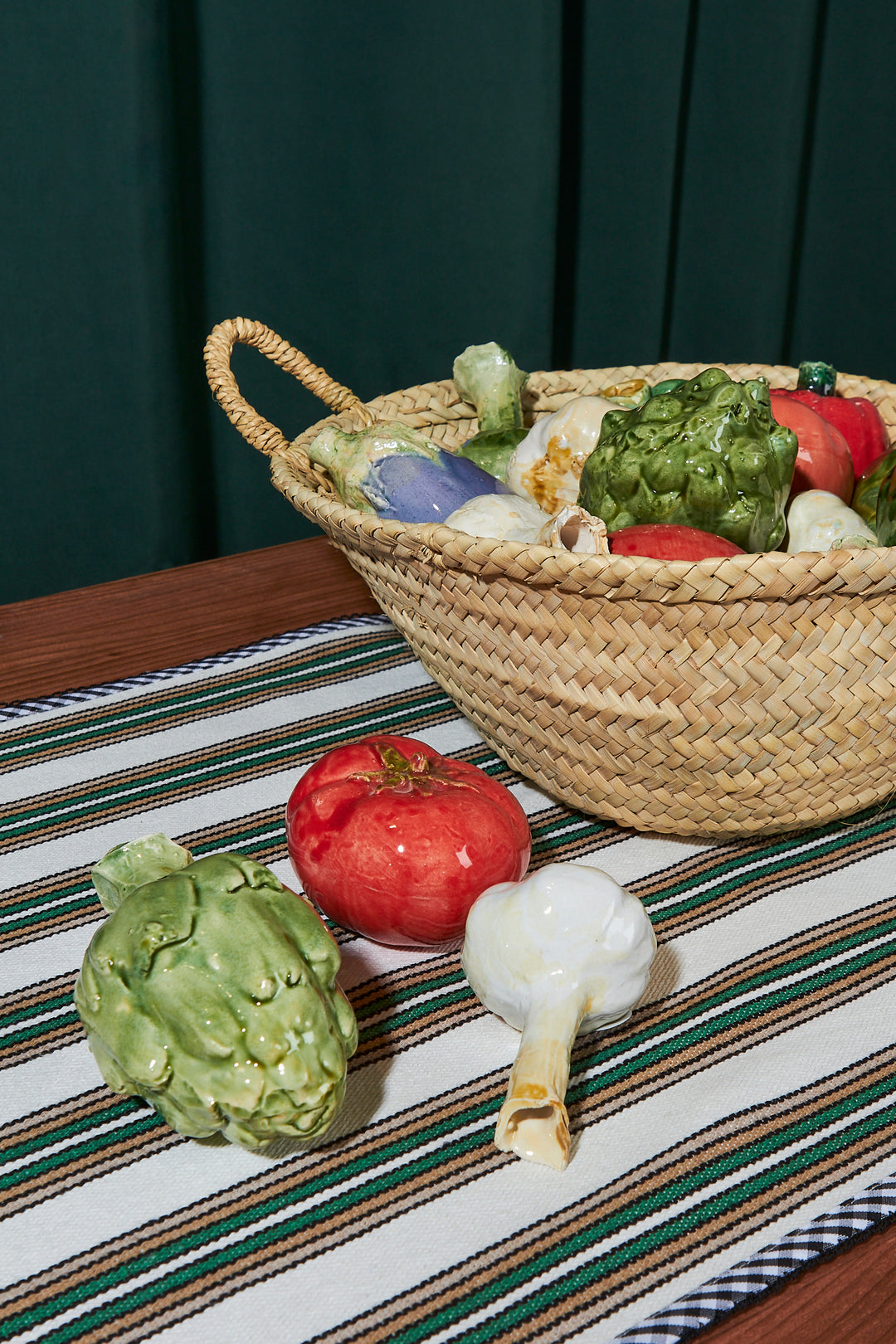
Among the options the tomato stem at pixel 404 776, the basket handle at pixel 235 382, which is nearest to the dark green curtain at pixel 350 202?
the basket handle at pixel 235 382

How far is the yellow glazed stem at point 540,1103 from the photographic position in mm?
442

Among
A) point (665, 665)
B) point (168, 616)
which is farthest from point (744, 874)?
point (168, 616)

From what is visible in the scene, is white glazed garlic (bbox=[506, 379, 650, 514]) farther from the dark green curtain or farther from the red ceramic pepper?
the dark green curtain

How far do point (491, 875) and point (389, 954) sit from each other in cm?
8

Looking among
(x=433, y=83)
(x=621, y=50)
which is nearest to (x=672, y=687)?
(x=433, y=83)

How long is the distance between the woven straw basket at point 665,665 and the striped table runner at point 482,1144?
48 mm

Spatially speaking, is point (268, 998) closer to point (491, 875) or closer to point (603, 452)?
point (491, 875)

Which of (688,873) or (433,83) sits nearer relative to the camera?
(688,873)

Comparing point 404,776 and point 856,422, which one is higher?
point 856,422

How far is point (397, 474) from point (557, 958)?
0.35 m

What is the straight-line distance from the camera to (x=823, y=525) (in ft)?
2.16

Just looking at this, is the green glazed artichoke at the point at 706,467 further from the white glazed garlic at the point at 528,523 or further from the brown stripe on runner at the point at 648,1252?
the brown stripe on runner at the point at 648,1252

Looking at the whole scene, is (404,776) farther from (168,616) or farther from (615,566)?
(168,616)

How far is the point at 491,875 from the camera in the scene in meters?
0.53
